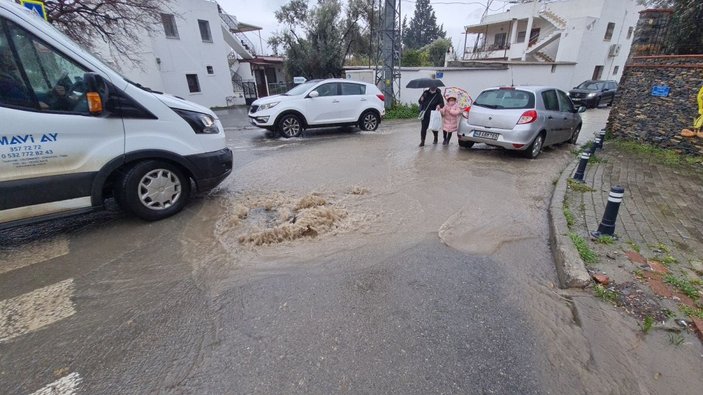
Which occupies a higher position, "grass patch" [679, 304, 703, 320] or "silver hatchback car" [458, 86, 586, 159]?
"silver hatchback car" [458, 86, 586, 159]

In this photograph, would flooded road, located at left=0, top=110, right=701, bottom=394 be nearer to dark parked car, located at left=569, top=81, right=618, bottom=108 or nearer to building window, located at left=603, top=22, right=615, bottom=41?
dark parked car, located at left=569, top=81, right=618, bottom=108

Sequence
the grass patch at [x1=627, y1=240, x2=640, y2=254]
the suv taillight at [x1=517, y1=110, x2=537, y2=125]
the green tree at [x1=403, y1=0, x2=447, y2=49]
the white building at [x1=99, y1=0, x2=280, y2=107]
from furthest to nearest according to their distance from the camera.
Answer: the green tree at [x1=403, y1=0, x2=447, y2=49]
the white building at [x1=99, y1=0, x2=280, y2=107]
the suv taillight at [x1=517, y1=110, x2=537, y2=125]
the grass patch at [x1=627, y1=240, x2=640, y2=254]

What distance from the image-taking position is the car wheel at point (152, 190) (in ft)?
12.2

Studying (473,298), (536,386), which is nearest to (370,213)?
(473,298)

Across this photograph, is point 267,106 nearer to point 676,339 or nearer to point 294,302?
point 294,302

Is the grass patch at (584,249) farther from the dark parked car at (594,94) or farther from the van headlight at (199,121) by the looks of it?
the dark parked car at (594,94)

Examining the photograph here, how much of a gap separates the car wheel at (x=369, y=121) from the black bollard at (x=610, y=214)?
27.5 ft

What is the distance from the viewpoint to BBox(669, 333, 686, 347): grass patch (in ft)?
7.62

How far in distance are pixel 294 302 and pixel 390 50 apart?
567 inches

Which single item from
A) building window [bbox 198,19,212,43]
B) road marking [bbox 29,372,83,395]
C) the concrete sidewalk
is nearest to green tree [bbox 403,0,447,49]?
building window [bbox 198,19,212,43]

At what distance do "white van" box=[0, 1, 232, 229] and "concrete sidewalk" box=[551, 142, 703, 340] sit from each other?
15.3ft

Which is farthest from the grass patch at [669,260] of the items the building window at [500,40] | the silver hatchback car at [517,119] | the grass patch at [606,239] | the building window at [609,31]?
the building window at [500,40]

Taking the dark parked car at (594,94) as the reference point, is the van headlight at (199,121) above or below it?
above

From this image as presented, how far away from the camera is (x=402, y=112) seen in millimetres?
15617
